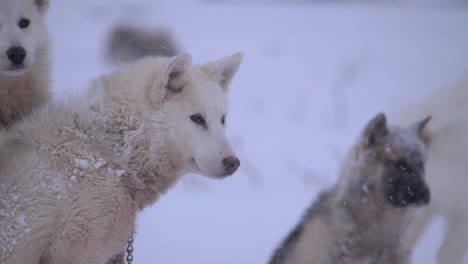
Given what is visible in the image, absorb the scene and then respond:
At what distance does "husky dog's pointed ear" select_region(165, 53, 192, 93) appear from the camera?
10.1ft

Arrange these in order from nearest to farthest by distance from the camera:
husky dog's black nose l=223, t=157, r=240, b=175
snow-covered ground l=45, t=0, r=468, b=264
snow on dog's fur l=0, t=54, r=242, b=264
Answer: snow on dog's fur l=0, t=54, r=242, b=264
husky dog's black nose l=223, t=157, r=240, b=175
snow-covered ground l=45, t=0, r=468, b=264

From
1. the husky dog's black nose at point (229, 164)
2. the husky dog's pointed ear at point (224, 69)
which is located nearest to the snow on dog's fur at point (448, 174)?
the husky dog's pointed ear at point (224, 69)

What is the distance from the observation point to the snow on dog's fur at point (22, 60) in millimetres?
3383

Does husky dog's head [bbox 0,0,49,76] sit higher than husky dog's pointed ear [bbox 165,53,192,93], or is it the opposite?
husky dog's pointed ear [bbox 165,53,192,93]

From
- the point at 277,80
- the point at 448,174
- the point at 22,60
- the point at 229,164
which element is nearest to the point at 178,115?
the point at 229,164

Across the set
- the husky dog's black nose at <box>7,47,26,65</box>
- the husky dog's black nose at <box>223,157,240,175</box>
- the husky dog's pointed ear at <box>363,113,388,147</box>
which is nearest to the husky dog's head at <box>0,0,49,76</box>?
the husky dog's black nose at <box>7,47,26,65</box>

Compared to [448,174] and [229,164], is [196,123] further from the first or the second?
[448,174]

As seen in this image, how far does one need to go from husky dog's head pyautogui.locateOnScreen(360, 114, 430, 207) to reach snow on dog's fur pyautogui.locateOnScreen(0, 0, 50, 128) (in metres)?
2.68

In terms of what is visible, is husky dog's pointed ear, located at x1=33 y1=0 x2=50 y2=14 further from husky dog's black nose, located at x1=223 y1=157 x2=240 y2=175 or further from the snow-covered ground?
the snow-covered ground

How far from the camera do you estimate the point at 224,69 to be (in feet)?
11.4

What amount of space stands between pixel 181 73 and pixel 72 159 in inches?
31.8

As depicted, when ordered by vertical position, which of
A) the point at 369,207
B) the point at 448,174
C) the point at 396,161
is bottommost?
the point at 448,174

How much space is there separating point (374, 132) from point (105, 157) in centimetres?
253

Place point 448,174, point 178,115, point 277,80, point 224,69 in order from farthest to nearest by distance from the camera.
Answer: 1. point 277,80
2. point 448,174
3. point 224,69
4. point 178,115
